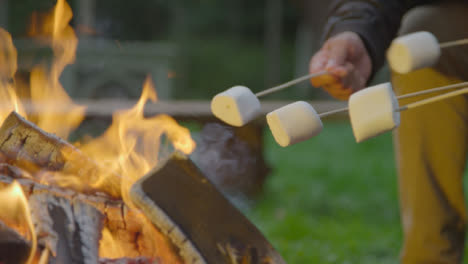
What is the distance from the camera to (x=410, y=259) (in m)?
2.25

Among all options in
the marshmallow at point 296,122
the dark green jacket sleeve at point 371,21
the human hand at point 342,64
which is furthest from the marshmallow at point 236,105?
the dark green jacket sleeve at point 371,21

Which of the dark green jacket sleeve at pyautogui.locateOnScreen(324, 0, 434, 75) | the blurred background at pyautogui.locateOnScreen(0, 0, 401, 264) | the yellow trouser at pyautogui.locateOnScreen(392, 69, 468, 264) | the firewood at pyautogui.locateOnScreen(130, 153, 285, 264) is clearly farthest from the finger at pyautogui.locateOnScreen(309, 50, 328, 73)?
the blurred background at pyautogui.locateOnScreen(0, 0, 401, 264)

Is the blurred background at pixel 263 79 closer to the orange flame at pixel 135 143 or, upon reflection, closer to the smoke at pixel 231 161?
the smoke at pixel 231 161

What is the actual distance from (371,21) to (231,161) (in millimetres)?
1276

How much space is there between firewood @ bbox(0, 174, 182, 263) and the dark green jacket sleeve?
92 cm

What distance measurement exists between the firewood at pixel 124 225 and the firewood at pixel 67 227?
2cm

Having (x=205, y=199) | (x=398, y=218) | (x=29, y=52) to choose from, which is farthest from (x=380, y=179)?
(x=29, y=52)

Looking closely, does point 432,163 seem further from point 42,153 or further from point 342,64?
point 42,153

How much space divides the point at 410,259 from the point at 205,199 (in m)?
1.28

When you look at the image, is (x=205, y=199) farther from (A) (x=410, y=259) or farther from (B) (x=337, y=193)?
(B) (x=337, y=193)

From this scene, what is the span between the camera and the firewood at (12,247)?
1128mm

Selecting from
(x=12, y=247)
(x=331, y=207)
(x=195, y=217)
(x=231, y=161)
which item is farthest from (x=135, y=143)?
(x=331, y=207)

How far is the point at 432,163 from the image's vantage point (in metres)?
2.20

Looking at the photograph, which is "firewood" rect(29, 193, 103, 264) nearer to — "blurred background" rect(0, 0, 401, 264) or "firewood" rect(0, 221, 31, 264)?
"firewood" rect(0, 221, 31, 264)
